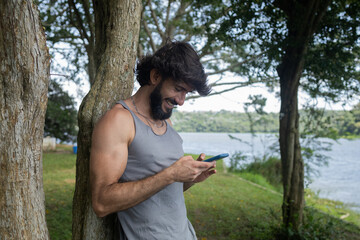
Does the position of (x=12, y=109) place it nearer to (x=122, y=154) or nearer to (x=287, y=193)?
(x=122, y=154)

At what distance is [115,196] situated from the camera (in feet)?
4.88

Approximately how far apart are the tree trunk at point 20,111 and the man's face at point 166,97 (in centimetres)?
66

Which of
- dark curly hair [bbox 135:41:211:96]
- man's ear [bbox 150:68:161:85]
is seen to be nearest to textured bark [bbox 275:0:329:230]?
dark curly hair [bbox 135:41:211:96]

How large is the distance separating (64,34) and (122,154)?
6.85m

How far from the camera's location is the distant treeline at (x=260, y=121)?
513 centimetres

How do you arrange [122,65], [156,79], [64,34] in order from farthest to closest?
[64,34]
[122,65]
[156,79]

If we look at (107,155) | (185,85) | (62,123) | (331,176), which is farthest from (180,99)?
(62,123)

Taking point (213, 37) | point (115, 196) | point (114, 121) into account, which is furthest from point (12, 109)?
point (213, 37)

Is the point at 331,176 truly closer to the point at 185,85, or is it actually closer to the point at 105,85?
the point at 185,85

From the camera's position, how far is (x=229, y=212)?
20.4 ft

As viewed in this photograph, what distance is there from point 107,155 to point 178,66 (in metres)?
0.73

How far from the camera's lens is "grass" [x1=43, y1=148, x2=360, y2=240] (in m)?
4.72

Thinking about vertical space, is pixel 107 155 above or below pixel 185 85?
below

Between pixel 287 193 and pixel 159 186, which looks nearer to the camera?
pixel 159 186
